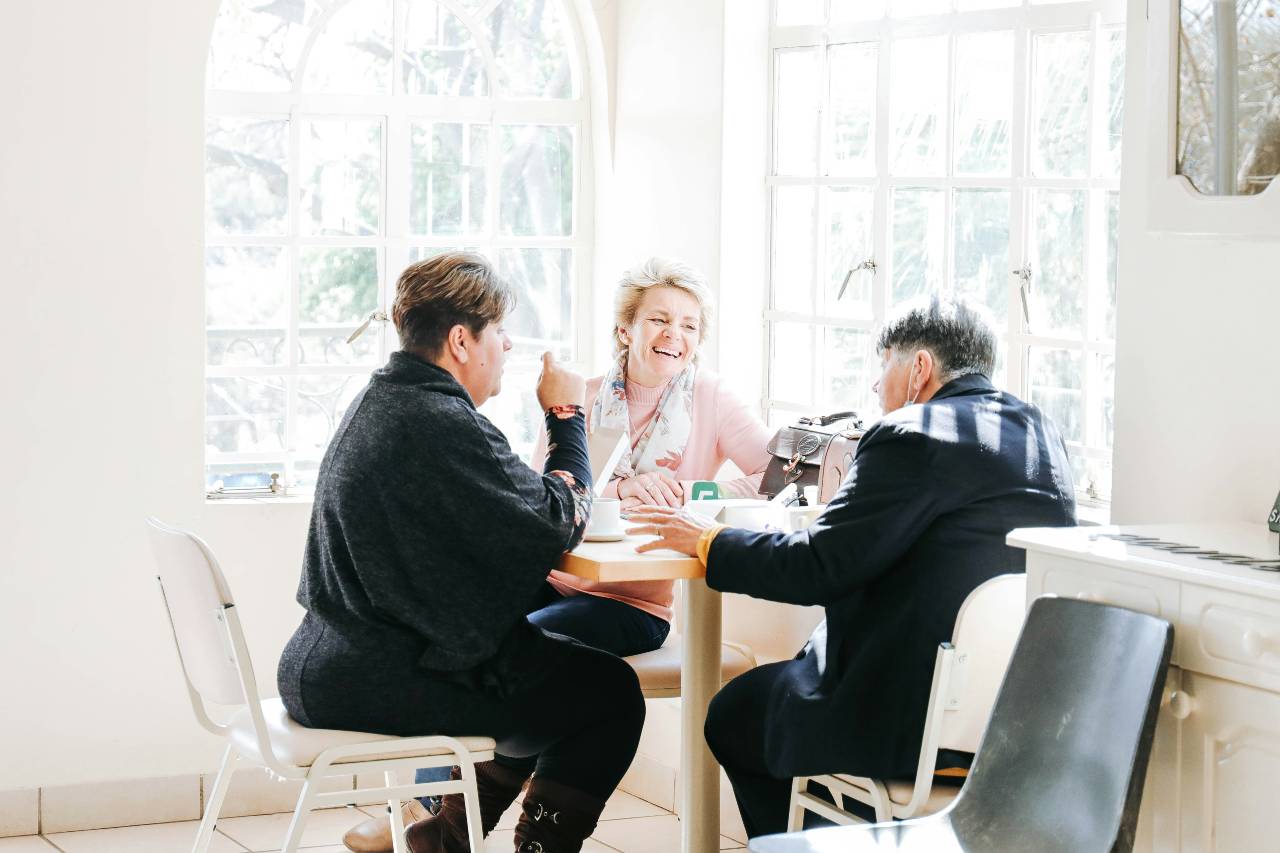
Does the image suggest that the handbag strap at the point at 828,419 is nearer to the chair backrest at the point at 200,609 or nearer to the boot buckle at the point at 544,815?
the boot buckle at the point at 544,815

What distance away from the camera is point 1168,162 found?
2.33m

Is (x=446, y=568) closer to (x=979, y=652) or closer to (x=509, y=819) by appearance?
(x=979, y=652)

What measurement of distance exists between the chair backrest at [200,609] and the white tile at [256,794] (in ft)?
4.30

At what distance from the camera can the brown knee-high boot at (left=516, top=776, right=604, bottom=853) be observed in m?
2.99

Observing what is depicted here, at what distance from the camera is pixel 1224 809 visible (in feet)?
6.91

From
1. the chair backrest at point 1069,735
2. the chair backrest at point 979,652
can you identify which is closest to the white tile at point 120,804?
the chair backrest at point 979,652

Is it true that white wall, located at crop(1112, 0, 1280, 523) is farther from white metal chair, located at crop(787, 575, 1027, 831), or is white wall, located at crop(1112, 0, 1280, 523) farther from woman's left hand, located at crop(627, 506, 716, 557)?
woman's left hand, located at crop(627, 506, 716, 557)

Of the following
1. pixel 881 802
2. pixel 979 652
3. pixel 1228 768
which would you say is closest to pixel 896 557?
pixel 979 652

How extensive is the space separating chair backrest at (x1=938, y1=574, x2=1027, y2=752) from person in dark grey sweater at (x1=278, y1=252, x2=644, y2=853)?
0.74 meters

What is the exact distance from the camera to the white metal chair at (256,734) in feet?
8.79

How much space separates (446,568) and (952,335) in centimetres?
100

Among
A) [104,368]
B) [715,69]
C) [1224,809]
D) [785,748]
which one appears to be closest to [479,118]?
[715,69]

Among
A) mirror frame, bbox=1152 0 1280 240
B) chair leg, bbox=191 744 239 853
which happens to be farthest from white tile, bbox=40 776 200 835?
mirror frame, bbox=1152 0 1280 240

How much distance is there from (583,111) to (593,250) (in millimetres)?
398
